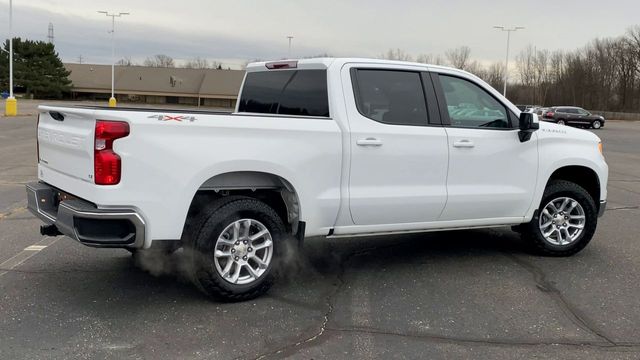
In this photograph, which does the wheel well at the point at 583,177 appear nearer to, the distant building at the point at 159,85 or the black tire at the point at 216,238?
Result: the black tire at the point at 216,238

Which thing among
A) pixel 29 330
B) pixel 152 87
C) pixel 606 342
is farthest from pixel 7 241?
pixel 152 87

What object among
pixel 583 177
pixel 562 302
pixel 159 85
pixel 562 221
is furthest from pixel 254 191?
pixel 159 85

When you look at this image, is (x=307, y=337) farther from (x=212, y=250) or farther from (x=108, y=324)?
(x=108, y=324)

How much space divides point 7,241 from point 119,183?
10.4 feet

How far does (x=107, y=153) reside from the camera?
12.7ft

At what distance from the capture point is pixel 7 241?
6.26m

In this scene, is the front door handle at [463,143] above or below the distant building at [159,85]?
below

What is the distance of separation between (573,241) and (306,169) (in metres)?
3.26

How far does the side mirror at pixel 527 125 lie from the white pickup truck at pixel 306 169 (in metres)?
0.01

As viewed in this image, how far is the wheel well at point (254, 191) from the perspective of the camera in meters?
4.45

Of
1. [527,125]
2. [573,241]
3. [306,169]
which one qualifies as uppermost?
[527,125]

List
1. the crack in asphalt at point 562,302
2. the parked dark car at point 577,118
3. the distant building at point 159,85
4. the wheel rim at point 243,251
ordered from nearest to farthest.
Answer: the crack in asphalt at point 562,302
the wheel rim at point 243,251
the parked dark car at point 577,118
the distant building at point 159,85

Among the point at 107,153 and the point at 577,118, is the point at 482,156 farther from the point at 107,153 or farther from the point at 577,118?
the point at 577,118

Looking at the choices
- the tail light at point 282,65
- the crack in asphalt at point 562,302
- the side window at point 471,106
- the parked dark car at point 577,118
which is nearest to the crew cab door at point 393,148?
the side window at point 471,106
